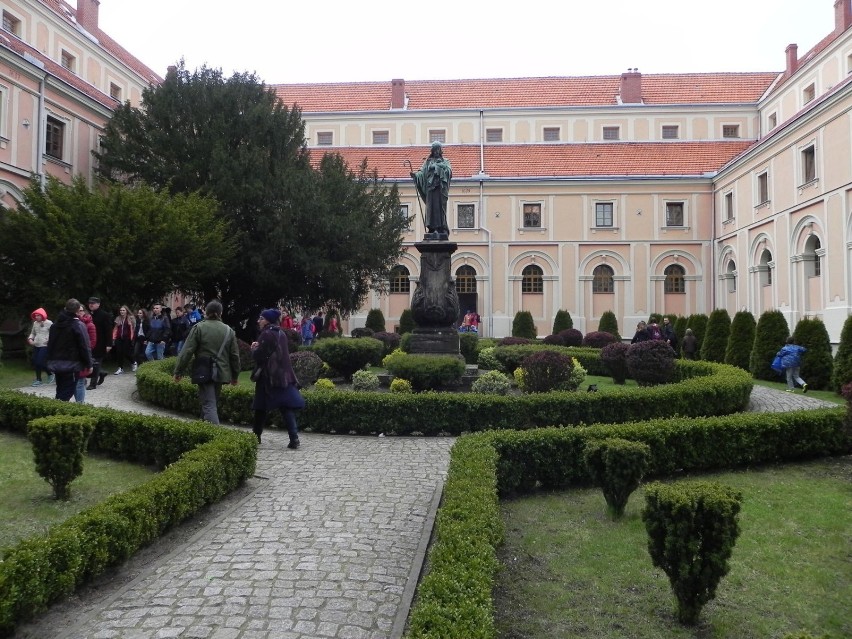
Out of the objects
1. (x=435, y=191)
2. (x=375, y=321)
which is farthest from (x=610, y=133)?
(x=435, y=191)

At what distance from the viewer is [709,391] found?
10.8 m

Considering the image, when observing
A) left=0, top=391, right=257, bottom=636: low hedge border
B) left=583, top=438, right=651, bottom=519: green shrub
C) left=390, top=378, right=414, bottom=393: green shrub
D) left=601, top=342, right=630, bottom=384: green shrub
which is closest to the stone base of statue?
left=390, top=378, right=414, bottom=393: green shrub

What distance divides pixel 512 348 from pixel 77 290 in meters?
10.8

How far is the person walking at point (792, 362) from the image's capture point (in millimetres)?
15352

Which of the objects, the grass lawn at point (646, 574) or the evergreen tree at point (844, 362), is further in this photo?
the evergreen tree at point (844, 362)

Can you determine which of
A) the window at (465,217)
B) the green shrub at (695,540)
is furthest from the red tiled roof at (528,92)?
the green shrub at (695,540)

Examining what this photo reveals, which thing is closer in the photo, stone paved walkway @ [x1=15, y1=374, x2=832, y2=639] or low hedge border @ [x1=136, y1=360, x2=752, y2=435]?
stone paved walkway @ [x1=15, y1=374, x2=832, y2=639]

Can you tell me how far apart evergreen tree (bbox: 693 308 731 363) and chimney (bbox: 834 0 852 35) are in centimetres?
1802

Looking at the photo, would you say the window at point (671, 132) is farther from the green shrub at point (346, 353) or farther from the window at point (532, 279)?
the green shrub at point (346, 353)

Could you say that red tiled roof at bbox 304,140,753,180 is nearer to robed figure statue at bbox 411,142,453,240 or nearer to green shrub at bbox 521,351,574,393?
robed figure statue at bbox 411,142,453,240

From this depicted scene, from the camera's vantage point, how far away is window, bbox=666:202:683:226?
3631cm

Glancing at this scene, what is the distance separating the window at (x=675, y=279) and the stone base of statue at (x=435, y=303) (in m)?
25.3

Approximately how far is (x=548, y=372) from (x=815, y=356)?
7.85 metres

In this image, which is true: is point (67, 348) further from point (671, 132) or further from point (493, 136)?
point (671, 132)
